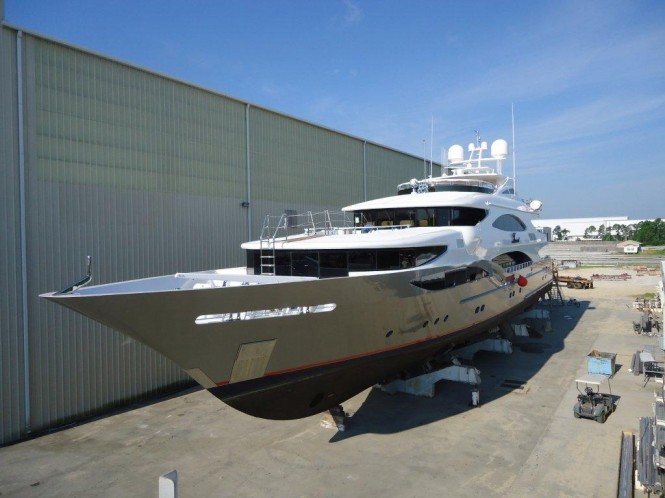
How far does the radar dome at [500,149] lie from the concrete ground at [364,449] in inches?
366

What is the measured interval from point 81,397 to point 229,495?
4.48 m

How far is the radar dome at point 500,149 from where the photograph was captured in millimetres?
15992

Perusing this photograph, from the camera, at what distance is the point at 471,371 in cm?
773

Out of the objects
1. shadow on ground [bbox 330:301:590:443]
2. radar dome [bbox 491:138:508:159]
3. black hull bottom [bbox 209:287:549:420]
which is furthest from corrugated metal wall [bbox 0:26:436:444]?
radar dome [bbox 491:138:508:159]

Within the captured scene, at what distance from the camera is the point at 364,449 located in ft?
21.0

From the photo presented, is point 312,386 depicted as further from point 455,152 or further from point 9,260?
point 455,152

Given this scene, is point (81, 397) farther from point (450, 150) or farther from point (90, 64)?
point (450, 150)

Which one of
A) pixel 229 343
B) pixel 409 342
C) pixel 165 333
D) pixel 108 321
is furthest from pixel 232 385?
pixel 409 342

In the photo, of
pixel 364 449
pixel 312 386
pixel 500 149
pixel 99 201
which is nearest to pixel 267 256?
pixel 312 386

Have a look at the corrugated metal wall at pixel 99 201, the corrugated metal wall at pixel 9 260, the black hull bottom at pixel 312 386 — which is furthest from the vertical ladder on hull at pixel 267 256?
the corrugated metal wall at pixel 9 260

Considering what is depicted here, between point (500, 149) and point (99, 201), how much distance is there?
1365cm

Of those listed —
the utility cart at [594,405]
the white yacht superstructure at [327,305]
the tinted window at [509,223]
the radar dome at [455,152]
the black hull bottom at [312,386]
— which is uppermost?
the radar dome at [455,152]

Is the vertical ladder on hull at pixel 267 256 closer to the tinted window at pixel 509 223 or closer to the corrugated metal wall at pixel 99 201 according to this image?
the corrugated metal wall at pixel 99 201

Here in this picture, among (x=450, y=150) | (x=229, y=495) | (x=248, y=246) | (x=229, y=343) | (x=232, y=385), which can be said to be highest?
(x=450, y=150)
